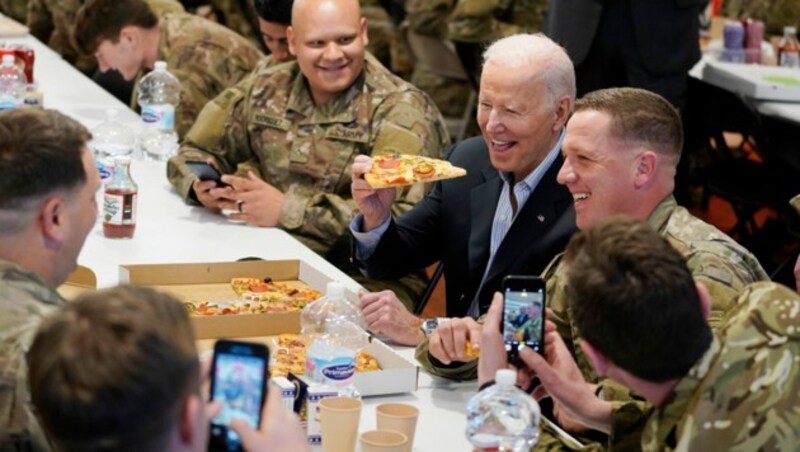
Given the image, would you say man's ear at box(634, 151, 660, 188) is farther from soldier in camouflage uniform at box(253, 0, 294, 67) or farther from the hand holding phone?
soldier in camouflage uniform at box(253, 0, 294, 67)

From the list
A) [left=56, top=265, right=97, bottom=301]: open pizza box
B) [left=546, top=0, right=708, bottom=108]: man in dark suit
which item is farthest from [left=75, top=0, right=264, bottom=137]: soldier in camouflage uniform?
[left=56, top=265, right=97, bottom=301]: open pizza box

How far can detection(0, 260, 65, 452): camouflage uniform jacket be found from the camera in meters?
2.28

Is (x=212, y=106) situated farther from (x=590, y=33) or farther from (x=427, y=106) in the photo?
(x=590, y=33)

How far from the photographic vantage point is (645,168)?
323 cm

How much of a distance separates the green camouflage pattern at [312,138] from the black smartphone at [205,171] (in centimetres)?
3

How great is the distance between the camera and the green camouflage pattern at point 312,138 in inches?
175

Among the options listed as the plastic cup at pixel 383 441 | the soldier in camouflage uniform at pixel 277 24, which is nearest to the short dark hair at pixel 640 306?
the plastic cup at pixel 383 441

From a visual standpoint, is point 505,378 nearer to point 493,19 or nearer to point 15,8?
point 493,19

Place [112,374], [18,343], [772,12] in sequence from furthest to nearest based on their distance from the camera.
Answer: [772,12] < [18,343] < [112,374]

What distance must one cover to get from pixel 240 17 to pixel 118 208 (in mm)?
4639

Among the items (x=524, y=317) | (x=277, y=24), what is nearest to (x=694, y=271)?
(x=524, y=317)

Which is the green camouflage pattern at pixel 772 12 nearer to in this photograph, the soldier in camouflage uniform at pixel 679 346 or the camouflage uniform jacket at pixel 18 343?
the soldier in camouflage uniform at pixel 679 346

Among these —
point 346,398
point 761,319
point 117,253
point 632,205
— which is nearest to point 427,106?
point 117,253

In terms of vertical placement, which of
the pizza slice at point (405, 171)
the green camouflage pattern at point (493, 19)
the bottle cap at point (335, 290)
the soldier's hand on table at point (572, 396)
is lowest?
the green camouflage pattern at point (493, 19)
